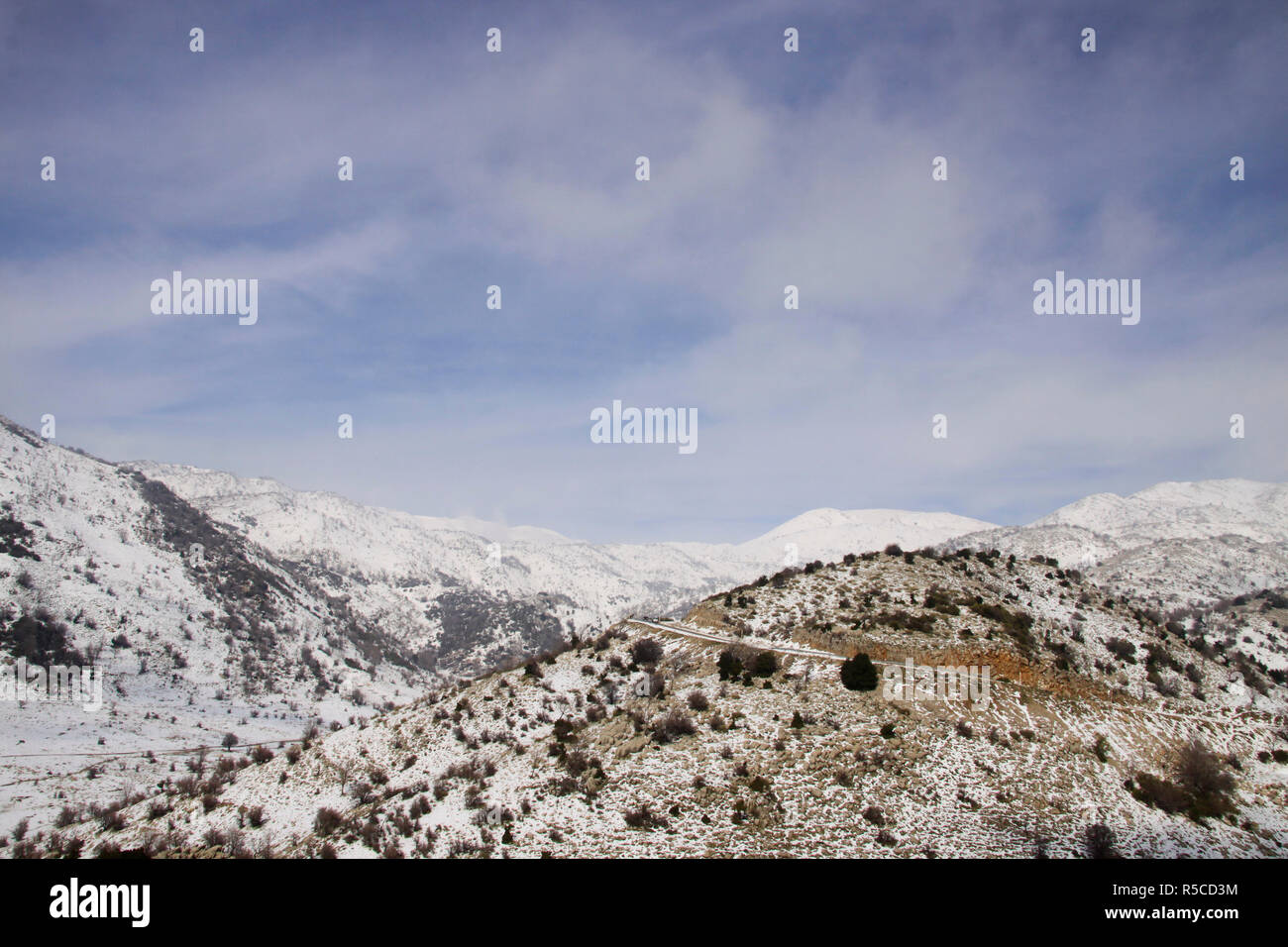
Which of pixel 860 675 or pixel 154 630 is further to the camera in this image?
pixel 154 630

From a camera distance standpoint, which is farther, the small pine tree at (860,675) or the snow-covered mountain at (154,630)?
the snow-covered mountain at (154,630)

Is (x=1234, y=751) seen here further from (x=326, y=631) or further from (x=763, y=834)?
(x=326, y=631)

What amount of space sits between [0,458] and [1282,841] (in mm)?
195977

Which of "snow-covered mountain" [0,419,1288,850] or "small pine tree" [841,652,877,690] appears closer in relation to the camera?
"small pine tree" [841,652,877,690]

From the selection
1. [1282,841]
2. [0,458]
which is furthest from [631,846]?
[0,458]

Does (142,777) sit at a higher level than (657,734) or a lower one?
lower

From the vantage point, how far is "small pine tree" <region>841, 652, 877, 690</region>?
35906 mm

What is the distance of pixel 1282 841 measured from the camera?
27.0 metres

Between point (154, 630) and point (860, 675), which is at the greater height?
point (860, 675)

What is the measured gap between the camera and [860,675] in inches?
1423

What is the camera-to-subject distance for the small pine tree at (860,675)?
3591 centimetres
